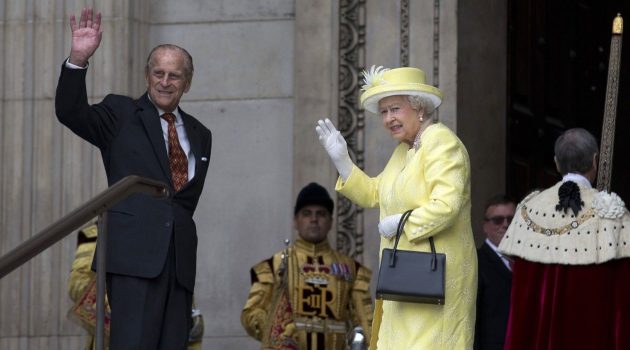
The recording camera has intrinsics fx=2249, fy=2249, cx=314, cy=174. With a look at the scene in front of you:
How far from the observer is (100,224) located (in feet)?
37.1

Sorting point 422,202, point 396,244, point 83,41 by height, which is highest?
point 83,41

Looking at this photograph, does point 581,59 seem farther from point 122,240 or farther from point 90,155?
point 122,240

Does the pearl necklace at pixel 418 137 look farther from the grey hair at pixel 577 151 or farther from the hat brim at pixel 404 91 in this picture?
the grey hair at pixel 577 151

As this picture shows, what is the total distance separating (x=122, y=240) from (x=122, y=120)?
2.33 feet

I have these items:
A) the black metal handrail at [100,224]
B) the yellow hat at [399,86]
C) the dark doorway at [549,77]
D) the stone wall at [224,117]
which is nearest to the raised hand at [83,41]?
the black metal handrail at [100,224]

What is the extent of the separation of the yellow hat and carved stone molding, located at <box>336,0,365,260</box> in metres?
3.18

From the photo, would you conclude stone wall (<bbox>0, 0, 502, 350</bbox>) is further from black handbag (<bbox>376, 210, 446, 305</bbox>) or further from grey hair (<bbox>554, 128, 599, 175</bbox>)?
black handbag (<bbox>376, 210, 446, 305</bbox>)

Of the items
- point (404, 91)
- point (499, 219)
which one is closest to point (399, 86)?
point (404, 91)

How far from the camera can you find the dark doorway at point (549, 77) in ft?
54.6

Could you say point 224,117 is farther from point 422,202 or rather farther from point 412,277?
point 412,277

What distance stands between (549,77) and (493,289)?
3273 millimetres

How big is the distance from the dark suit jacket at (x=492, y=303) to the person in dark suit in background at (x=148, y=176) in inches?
116

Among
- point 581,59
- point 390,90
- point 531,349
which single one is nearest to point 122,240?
point 390,90

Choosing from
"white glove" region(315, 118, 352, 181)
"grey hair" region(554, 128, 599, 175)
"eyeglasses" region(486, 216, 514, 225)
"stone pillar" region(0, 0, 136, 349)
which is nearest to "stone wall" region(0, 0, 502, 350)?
"stone pillar" region(0, 0, 136, 349)
